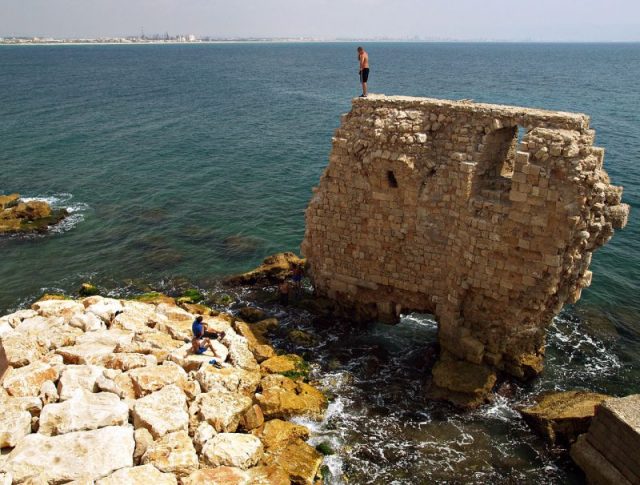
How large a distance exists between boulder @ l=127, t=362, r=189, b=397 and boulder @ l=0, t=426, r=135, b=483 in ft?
4.69

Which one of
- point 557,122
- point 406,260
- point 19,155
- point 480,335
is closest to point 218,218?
point 406,260

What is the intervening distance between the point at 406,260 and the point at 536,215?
388 cm

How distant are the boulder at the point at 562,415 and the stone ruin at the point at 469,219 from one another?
1.21 m

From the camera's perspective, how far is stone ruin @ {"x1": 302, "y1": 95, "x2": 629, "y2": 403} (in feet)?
39.1

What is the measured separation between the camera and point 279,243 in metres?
24.0

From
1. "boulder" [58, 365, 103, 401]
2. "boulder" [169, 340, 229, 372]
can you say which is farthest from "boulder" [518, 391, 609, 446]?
"boulder" [58, 365, 103, 401]

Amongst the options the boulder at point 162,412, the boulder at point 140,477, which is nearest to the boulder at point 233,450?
the boulder at point 162,412

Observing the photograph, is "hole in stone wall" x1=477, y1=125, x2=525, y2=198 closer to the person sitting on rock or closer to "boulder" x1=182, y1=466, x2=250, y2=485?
the person sitting on rock

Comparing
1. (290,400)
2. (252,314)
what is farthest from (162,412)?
(252,314)

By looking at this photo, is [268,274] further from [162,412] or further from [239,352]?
[162,412]

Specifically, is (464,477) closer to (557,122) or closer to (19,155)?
(557,122)

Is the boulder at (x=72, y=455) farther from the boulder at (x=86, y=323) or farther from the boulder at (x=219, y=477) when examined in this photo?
the boulder at (x=86, y=323)

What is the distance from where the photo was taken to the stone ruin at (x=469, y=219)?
1191cm

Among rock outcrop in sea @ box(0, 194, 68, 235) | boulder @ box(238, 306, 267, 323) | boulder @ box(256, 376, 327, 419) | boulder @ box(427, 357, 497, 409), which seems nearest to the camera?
boulder @ box(256, 376, 327, 419)
